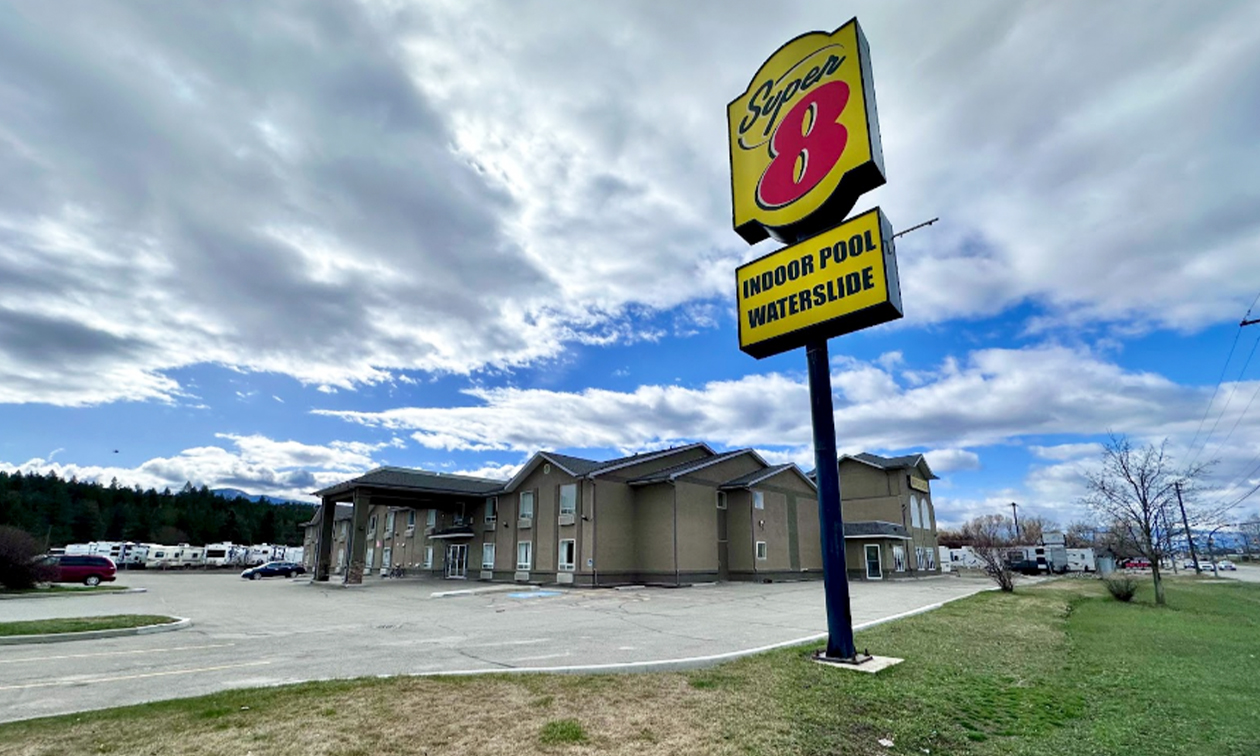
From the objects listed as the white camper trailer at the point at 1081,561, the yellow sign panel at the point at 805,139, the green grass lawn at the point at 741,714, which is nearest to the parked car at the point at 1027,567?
the white camper trailer at the point at 1081,561

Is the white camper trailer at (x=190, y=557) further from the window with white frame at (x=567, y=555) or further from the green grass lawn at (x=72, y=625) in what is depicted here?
the green grass lawn at (x=72, y=625)

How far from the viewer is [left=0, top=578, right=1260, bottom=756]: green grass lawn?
224 inches

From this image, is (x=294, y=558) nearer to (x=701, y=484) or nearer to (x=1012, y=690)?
(x=701, y=484)

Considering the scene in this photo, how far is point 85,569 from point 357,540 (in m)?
16.8

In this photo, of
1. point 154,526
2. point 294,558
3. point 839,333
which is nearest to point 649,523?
point 839,333

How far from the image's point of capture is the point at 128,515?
9700 cm

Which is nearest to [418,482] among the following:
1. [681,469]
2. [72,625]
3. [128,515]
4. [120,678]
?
[681,469]

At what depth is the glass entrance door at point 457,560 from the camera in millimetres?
43125

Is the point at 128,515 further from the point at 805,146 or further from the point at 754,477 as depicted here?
the point at 805,146

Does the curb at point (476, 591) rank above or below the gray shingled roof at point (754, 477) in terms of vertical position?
below

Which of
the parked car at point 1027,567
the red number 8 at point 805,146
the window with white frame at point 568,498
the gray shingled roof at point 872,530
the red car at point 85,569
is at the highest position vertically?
the red number 8 at point 805,146

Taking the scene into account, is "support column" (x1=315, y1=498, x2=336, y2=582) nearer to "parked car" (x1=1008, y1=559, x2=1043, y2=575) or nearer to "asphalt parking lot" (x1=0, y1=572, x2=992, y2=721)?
"asphalt parking lot" (x1=0, y1=572, x2=992, y2=721)

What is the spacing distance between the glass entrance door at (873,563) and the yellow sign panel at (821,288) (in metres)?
35.6

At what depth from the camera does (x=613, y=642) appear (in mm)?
12391
